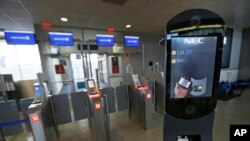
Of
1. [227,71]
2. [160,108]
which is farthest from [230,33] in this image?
[160,108]

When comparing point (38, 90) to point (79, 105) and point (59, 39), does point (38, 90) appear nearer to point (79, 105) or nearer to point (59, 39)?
point (79, 105)

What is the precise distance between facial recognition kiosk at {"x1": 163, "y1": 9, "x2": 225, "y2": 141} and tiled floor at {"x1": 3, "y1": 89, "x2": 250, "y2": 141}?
157cm

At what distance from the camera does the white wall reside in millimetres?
5488

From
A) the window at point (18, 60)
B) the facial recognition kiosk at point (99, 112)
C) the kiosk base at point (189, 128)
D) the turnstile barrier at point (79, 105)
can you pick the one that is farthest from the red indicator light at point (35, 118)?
the window at point (18, 60)

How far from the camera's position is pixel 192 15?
2.70 feet

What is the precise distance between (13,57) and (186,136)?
6415mm

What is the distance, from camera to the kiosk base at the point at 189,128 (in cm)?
92


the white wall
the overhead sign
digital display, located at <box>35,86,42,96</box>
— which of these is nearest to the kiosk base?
digital display, located at <box>35,86,42,96</box>

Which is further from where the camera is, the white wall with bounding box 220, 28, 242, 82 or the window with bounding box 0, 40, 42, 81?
the white wall with bounding box 220, 28, 242, 82

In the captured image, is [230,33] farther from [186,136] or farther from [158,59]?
[186,136]

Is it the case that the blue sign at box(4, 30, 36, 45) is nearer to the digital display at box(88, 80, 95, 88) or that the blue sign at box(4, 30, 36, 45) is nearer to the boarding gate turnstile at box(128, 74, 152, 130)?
the digital display at box(88, 80, 95, 88)

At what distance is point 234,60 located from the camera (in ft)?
18.9

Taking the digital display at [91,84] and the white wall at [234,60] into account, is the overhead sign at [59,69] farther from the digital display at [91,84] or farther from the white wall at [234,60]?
the white wall at [234,60]

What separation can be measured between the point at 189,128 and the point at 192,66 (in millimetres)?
501
